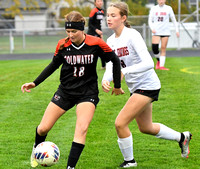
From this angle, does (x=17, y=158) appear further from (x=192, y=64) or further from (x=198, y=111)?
(x=192, y=64)

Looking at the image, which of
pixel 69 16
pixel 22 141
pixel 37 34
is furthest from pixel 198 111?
pixel 37 34

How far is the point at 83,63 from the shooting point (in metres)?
5.29

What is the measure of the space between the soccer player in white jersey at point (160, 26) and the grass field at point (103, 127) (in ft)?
4.55

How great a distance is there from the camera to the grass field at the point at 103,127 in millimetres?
5883

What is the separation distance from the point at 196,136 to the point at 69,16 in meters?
3.02

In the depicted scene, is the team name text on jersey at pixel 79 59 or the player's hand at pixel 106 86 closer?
the player's hand at pixel 106 86

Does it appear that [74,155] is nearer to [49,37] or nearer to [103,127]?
[103,127]

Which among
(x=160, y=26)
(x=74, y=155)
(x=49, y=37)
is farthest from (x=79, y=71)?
(x=49, y=37)

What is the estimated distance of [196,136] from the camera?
6988 millimetres

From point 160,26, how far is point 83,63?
29.1 ft

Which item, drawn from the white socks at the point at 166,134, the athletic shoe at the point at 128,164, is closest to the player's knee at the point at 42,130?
the athletic shoe at the point at 128,164

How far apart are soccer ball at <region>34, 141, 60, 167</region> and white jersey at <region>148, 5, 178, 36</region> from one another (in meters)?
9.09

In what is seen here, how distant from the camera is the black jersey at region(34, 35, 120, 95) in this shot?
5.29m

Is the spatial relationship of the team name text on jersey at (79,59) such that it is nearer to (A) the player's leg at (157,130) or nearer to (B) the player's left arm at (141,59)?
(B) the player's left arm at (141,59)
